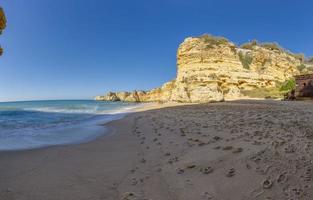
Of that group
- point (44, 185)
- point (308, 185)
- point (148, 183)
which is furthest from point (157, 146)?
point (308, 185)

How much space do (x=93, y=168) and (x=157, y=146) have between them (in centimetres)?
208

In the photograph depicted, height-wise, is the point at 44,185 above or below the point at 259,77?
below

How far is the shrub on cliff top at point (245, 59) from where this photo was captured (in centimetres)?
4063

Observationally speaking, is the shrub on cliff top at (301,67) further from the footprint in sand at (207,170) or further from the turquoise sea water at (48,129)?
the footprint in sand at (207,170)

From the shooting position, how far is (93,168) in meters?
4.51

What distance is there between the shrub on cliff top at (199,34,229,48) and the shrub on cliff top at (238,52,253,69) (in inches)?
158

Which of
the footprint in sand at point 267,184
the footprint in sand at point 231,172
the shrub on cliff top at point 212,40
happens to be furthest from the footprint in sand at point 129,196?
the shrub on cliff top at point 212,40

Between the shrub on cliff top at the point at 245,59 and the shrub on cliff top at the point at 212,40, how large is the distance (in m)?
4.02

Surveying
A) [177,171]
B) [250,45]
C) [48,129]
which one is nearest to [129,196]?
[177,171]

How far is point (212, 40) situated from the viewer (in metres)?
40.0

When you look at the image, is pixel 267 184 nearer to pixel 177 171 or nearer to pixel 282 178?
pixel 282 178

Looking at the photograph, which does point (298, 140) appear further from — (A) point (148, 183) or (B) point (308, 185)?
(A) point (148, 183)

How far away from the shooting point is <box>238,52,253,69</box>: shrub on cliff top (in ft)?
133

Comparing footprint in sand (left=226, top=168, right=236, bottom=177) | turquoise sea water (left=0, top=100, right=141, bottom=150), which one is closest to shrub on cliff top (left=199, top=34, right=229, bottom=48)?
turquoise sea water (left=0, top=100, right=141, bottom=150)
